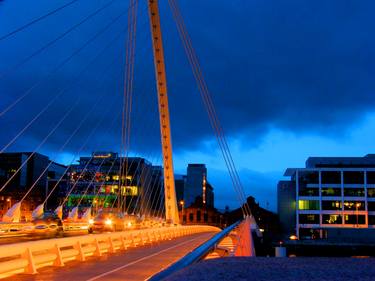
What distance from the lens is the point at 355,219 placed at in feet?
368

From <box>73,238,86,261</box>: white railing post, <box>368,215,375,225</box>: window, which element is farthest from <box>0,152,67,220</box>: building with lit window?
<box>73,238,86,261</box>: white railing post

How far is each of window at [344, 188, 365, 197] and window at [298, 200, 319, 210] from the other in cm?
614

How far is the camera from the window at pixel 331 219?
112m

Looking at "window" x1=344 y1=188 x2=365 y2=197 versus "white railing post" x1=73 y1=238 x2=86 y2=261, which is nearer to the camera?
"white railing post" x1=73 y1=238 x2=86 y2=261

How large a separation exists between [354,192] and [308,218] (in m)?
10.4

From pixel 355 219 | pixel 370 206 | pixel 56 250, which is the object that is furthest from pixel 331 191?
pixel 56 250

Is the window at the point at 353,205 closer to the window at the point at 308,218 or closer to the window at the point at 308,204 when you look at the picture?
the window at the point at 308,204

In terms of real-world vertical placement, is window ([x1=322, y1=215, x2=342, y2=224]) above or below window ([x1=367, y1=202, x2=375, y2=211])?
below

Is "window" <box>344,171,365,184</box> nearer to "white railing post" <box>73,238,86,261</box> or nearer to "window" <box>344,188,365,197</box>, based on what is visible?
"window" <box>344,188,365,197</box>

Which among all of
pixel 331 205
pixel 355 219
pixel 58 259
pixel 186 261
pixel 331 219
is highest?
pixel 331 205

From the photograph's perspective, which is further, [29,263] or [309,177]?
[309,177]

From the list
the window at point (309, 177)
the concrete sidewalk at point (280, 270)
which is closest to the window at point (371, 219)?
the window at point (309, 177)

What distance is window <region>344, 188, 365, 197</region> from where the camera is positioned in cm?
11281

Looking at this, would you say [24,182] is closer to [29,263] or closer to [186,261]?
[29,263]
